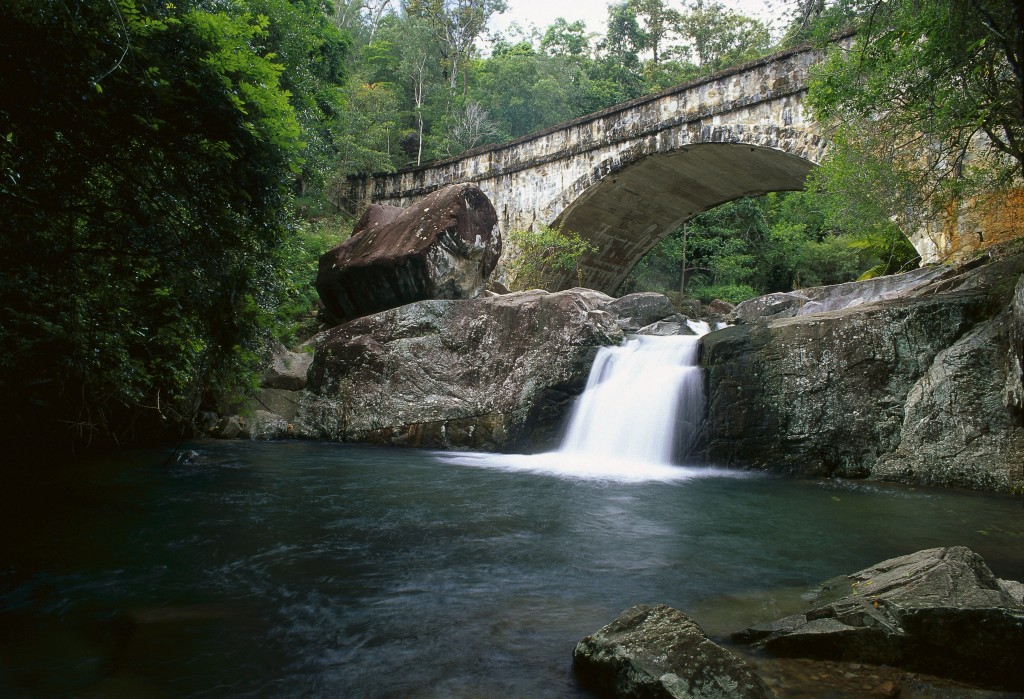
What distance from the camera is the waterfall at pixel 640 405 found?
29.4 feet

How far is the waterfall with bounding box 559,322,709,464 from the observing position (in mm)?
8961

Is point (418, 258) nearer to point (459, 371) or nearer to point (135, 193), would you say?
point (459, 371)

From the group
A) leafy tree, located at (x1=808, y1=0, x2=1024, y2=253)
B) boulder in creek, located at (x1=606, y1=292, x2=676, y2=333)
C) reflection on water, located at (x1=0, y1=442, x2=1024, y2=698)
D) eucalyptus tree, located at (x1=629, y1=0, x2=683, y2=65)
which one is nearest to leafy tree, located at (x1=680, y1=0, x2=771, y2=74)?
eucalyptus tree, located at (x1=629, y1=0, x2=683, y2=65)

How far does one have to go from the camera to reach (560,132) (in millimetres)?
18734

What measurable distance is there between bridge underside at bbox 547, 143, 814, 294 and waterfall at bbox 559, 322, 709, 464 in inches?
280

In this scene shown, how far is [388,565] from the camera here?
4.12 meters

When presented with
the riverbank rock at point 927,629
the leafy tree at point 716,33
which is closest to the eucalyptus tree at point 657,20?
the leafy tree at point 716,33

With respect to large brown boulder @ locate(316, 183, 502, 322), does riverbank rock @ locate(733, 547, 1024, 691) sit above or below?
below

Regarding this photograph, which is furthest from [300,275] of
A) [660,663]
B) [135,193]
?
[660,663]

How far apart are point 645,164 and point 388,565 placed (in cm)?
1474

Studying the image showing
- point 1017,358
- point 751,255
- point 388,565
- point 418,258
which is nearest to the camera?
point 388,565

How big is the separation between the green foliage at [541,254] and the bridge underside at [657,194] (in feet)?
2.24

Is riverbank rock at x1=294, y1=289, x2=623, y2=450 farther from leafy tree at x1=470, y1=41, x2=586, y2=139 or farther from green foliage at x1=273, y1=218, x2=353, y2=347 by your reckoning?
leafy tree at x1=470, y1=41, x2=586, y2=139

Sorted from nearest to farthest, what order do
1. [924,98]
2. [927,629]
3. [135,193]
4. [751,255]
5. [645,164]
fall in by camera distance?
[927,629] < [135,193] < [924,98] < [645,164] < [751,255]
